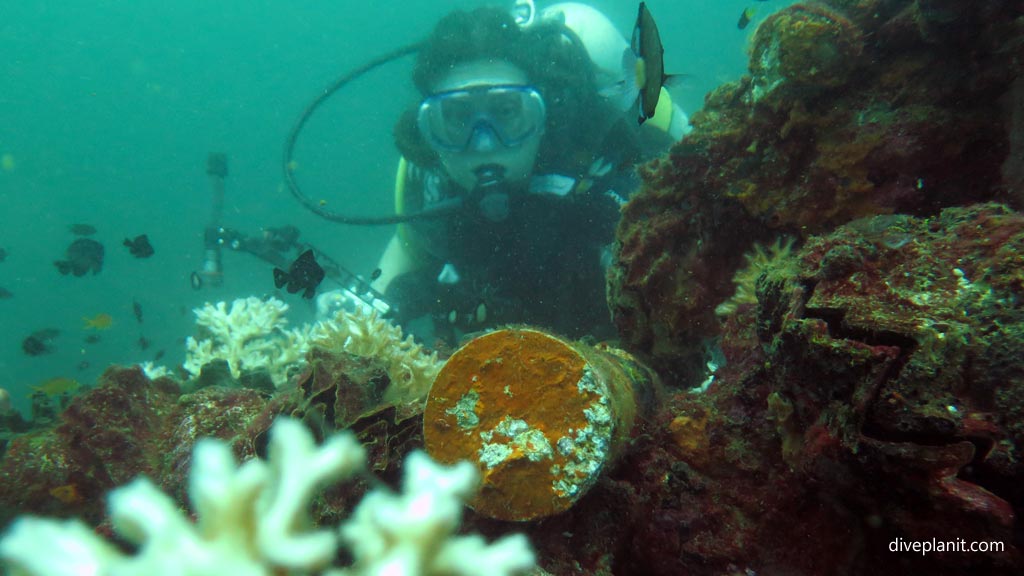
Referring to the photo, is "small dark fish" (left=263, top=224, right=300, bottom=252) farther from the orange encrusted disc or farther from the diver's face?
the orange encrusted disc

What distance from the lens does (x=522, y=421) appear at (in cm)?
187

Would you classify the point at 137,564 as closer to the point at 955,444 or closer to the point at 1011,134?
the point at 955,444

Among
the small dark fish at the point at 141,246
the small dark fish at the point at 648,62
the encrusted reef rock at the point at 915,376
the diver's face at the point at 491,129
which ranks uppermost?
the diver's face at the point at 491,129

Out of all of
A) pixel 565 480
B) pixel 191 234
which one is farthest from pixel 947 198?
pixel 191 234

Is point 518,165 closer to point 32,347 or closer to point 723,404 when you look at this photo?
point 723,404

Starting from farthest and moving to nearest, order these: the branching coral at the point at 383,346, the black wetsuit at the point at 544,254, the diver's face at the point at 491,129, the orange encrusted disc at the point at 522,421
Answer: the diver's face at the point at 491,129
the black wetsuit at the point at 544,254
the branching coral at the point at 383,346
the orange encrusted disc at the point at 522,421

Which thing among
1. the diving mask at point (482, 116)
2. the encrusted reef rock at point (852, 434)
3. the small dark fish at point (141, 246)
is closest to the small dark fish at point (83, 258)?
the small dark fish at point (141, 246)

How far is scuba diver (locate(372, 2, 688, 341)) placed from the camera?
20.8ft

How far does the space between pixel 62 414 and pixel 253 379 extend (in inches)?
71.6

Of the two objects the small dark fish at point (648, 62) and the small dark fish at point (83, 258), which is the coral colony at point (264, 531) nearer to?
the small dark fish at point (648, 62)

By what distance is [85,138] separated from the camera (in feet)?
306

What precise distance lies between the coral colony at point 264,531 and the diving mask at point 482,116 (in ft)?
19.9

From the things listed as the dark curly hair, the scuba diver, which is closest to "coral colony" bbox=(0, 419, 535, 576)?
the scuba diver

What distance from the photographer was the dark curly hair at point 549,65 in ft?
22.3
